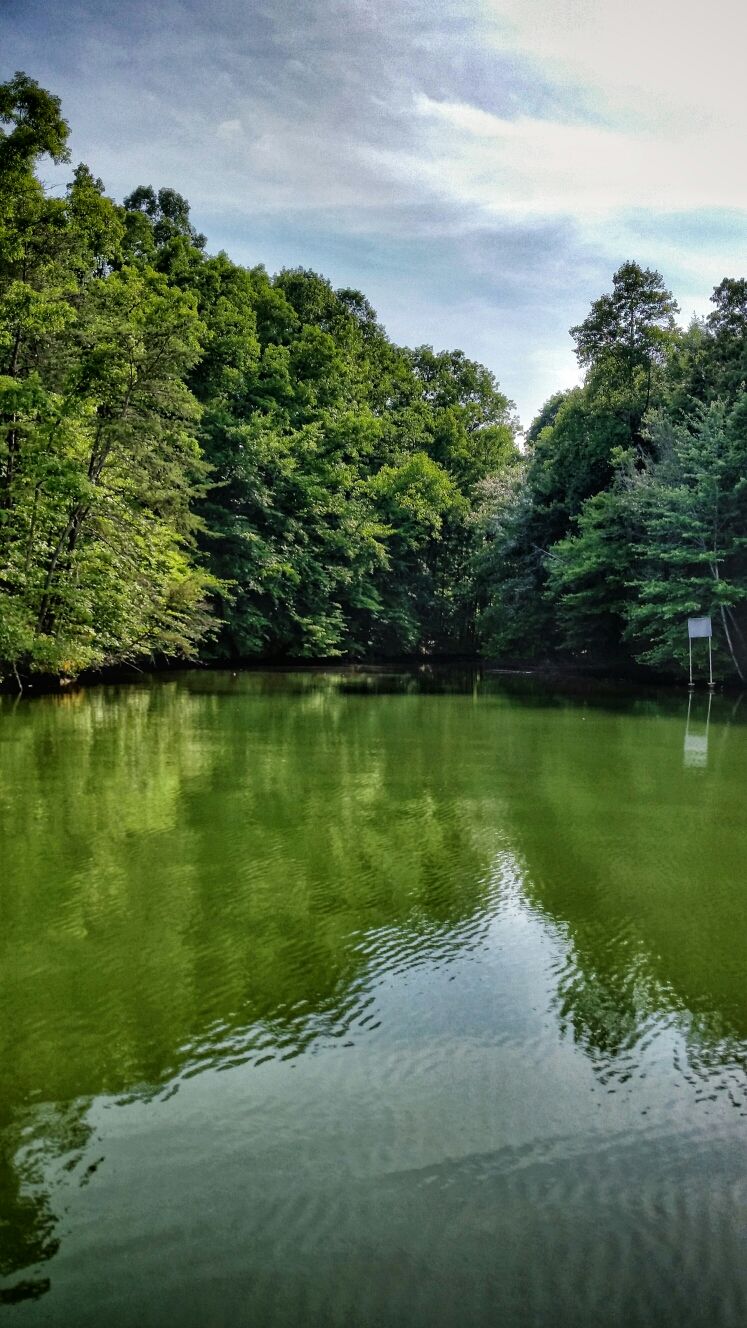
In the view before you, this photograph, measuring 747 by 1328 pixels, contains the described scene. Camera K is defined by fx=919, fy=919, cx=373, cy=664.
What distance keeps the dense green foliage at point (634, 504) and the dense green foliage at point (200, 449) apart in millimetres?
4747

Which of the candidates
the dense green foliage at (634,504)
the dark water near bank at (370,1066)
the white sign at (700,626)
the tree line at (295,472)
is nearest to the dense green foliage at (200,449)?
the tree line at (295,472)

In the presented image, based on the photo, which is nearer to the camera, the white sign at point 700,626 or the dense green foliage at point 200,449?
the dense green foliage at point 200,449

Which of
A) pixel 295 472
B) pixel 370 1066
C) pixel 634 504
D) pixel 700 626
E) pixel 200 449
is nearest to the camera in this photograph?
pixel 370 1066

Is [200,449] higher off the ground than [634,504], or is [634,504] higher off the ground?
[200,449]

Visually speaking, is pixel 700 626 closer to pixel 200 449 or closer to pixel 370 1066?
pixel 200 449

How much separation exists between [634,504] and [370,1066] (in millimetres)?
19799

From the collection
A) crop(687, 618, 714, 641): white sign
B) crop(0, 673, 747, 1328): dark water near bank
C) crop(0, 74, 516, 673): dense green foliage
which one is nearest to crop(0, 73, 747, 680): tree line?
crop(0, 74, 516, 673): dense green foliage

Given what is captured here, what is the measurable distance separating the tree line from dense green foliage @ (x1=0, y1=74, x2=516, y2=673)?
0.07 metres

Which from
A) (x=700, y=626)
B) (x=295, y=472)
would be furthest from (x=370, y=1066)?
(x=295, y=472)

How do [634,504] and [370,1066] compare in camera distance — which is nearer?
[370,1066]

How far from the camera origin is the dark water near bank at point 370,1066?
1822 millimetres

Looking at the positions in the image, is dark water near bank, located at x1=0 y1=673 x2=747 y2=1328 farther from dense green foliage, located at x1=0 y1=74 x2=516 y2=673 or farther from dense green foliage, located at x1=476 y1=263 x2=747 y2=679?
dense green foliage, located at x1=476 y1=263 x2=747 y2=679

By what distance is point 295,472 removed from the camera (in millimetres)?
27641

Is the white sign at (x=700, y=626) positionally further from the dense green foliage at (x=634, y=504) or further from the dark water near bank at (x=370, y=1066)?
the dark water near bank at (x=370, y=1066)
